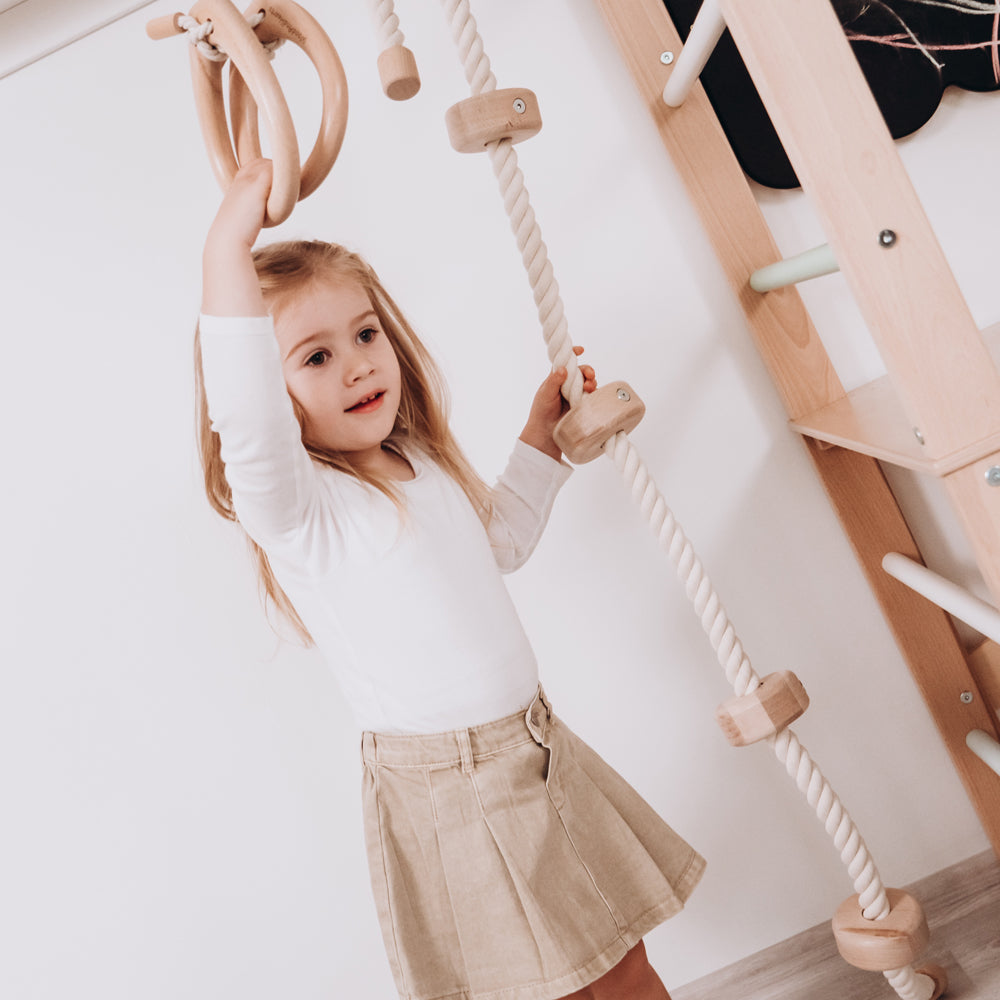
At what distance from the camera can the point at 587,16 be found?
3.51 feet

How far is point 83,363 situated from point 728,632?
737mm

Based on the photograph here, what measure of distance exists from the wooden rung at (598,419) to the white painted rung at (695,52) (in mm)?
309

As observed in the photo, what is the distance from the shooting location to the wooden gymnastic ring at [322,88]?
0.65 meters

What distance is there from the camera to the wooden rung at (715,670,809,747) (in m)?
0.80

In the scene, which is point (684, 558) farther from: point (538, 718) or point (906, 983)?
point (906, 983)

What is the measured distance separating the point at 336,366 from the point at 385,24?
0.27m

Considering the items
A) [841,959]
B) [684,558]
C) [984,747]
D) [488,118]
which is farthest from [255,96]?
[841,959]

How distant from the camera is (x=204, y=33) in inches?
26.0

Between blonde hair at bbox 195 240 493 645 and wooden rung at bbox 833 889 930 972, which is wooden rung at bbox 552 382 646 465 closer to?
blonde hair at bbox 195 240 493 645

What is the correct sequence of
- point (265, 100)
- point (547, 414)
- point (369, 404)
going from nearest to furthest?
1. point (265, 100)
2. point (369, 404)
3. point (547, 414)

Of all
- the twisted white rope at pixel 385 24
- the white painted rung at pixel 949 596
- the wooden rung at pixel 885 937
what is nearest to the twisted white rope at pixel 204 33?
the twisted white rope at pixel 385 24

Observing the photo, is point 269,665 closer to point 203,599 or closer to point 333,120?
point 203,599

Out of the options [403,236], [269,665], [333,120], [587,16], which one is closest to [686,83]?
[587,16]

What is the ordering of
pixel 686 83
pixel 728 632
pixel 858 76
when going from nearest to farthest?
1. pixel 858 76
2. pixel 728 632
3. pixel 686 83
